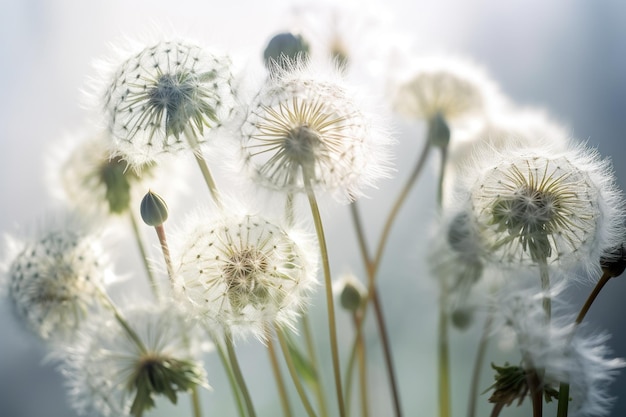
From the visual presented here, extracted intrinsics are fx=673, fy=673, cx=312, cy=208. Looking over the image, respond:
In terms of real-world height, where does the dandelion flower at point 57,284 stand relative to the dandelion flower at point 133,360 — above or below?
above

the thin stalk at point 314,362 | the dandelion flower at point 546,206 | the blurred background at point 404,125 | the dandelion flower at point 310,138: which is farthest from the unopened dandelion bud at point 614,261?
the blurred background at point 404,125

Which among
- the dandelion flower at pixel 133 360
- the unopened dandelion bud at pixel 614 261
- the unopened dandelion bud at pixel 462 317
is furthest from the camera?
the unopened dandelion bud at pixel 462 317

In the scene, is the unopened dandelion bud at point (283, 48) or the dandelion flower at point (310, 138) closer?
the dandelion flower at point (310, 138)

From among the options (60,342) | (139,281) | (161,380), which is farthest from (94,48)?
(161,380)

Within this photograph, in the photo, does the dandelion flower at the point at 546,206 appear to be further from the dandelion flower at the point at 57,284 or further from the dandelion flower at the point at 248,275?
the dandelion flower at the point at 57,284

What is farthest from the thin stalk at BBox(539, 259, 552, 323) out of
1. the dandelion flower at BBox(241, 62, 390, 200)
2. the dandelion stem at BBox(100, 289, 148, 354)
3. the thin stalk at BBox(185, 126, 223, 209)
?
the dandelion stem at BBox(100, 289, 148, 354)

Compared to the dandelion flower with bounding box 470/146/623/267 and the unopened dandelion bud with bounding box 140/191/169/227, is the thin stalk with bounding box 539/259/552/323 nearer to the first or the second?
the dandelion flower with bounding box 470/146/623/267

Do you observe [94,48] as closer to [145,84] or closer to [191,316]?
[145,84]
